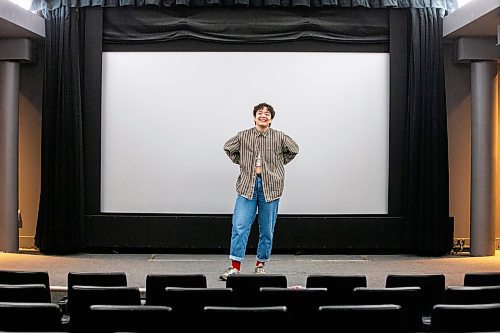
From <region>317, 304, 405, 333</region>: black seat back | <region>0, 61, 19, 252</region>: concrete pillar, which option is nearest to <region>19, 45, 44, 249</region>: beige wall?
<region>0, 61, 19, 252</region>: concrete pillar

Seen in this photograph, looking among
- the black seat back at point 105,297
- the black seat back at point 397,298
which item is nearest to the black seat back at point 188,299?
the black seat back at point 105,297

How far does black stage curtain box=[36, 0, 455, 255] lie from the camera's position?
9.05 metres

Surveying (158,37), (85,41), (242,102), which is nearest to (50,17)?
(85,41)

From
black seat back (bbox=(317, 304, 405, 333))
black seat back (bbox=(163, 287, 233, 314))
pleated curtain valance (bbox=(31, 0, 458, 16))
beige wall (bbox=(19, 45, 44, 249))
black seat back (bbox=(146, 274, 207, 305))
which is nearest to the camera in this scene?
black seat back (bbox=(317, 304, 405, 333))

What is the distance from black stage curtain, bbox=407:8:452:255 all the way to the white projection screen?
1.24 feet

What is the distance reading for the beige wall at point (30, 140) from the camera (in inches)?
378

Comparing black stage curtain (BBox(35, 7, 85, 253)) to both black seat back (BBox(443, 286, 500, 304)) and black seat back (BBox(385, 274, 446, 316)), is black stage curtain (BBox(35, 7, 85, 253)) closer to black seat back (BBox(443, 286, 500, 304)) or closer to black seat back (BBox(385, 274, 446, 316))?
black seat back (BBox(385, 274, 446, 316))

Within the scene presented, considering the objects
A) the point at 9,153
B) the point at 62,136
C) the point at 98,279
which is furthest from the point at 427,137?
the point at 98,279

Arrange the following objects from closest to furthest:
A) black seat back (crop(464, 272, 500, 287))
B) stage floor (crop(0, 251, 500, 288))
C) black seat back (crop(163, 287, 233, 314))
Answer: black seat back (crop(163, 287, 233, 314)) < black seat back (crop(464, 272, 500, 287)) < stage floor (crop(0, 251, 500, 288))

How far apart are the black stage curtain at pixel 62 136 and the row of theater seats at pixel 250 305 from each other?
156 inches

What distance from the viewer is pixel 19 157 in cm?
967

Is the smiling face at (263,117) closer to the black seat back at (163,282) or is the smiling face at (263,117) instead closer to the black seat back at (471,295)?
the black seat back at (163,282)

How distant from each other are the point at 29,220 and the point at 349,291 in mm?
5625

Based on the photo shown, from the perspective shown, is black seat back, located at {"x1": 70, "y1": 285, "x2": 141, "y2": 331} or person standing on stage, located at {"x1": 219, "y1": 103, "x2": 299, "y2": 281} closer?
black seat back, located at {"x1": 70, "y1": 285, "x2": 141, "y2": 331}
